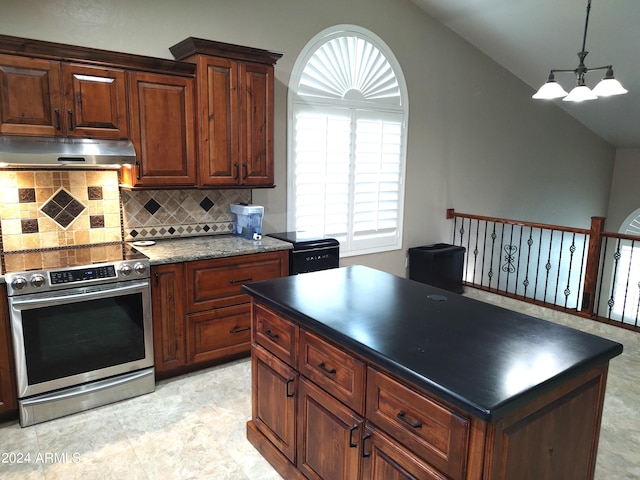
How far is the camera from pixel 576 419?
1.61m

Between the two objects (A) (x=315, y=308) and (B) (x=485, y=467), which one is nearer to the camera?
(B) (x=485, y=467)

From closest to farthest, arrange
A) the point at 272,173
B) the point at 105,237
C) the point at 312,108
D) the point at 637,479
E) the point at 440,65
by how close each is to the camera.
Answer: the point at 637,479 → the point at 105,237 → the point at 272,173 → the point at 312,108 → the point at 440,65

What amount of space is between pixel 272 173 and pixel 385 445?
8.52ft

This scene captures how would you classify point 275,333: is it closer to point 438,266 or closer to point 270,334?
point 270,334

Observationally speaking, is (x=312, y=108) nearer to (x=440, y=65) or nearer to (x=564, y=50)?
(x=440, y=65)

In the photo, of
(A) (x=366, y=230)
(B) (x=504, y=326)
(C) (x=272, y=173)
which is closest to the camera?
(B) (x=504, y=326)

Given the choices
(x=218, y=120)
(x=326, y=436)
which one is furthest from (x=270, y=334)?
(x=218, y=120)

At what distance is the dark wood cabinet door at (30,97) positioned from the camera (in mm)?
2697

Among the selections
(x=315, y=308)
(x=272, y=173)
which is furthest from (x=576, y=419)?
(x=272, y=173)

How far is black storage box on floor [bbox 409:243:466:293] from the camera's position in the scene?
512cm

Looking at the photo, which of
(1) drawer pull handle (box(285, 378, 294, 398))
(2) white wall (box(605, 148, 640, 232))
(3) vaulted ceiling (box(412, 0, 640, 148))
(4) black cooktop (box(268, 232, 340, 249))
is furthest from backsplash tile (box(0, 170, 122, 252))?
(2) white wall (box(605, 148, 640, 232))

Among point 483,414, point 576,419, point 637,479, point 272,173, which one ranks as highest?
point 272,173

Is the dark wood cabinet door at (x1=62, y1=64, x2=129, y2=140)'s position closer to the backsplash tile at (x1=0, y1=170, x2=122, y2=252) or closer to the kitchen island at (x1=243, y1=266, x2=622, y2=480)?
the backsplash tile at (x1=0, y1=170, x2=122, y2=252)

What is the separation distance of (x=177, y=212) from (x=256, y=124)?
97 cm
